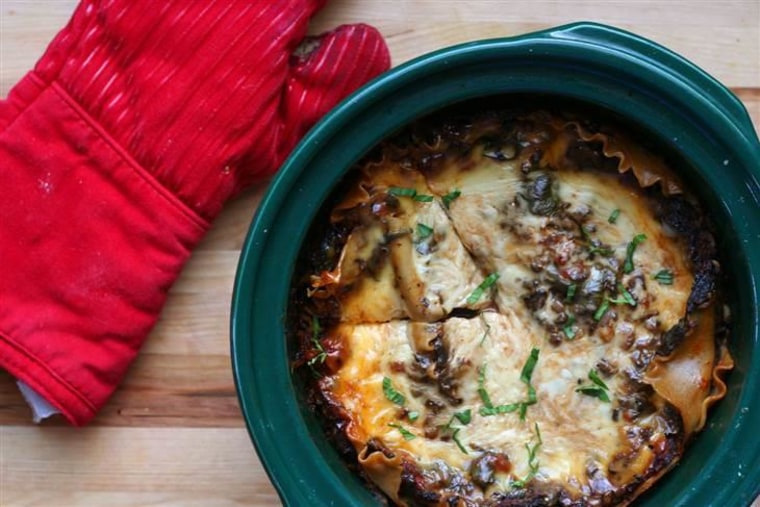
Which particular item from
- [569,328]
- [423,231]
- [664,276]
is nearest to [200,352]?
[423,231]

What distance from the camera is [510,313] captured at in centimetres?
114

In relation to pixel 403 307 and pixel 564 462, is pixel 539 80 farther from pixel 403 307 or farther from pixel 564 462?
pixel 564 462

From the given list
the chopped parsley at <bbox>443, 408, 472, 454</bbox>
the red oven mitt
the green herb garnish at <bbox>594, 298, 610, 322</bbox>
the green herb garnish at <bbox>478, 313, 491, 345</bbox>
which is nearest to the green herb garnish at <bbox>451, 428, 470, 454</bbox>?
the chopped parsley at <bbox>443, 408, 472, 454</bbox>

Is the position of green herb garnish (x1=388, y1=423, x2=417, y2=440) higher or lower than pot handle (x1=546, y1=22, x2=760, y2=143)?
lower

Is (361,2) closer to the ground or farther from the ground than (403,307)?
farther from the ground

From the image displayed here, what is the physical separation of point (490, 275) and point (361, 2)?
15.7 inches

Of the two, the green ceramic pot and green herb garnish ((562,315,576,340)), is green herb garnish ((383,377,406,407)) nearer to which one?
the green ceramic pot

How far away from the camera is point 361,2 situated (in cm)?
125

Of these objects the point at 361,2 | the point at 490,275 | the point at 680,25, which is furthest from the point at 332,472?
the point at 680,25

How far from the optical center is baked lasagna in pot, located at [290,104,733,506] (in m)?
1.09

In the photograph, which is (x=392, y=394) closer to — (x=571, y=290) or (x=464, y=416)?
(x=464, y=416)

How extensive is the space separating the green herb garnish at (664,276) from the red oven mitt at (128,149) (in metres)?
0.43

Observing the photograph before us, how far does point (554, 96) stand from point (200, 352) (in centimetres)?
56

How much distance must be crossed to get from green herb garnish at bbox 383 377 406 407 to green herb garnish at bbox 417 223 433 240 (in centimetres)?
17
